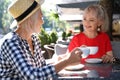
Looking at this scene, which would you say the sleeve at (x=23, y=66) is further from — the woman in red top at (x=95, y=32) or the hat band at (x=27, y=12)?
the woman in red top at (x=95, y=32)

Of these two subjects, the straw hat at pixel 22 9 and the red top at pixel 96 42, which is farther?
the red top at pixel 96 42

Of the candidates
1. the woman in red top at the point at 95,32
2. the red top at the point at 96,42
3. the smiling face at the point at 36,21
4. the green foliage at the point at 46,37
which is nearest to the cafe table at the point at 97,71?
the smiling face at the point at 36,21

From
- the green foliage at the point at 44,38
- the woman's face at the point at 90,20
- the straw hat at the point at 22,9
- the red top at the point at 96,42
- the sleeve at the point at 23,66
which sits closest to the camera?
the sleeve at the point at 23,66

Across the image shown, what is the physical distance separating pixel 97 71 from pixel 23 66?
727mm

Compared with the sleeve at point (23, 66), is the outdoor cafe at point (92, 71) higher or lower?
lower

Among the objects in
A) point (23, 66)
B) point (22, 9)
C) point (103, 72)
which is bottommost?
point (103, 72)

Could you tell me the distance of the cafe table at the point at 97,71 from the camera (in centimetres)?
216

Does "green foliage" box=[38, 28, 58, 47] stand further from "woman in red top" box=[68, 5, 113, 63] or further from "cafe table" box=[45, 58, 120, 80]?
"cafe table" box=[45, 58, 120, 80]

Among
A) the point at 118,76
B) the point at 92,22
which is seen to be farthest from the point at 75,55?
the point at 92,22

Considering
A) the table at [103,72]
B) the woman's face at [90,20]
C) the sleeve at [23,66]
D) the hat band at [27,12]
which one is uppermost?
the hat band at [27,12]

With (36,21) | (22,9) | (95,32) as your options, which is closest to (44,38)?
(95,32)

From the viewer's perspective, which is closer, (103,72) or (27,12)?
(27,12)

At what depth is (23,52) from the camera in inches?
79.0

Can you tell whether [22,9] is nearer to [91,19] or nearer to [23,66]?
[23,66]
